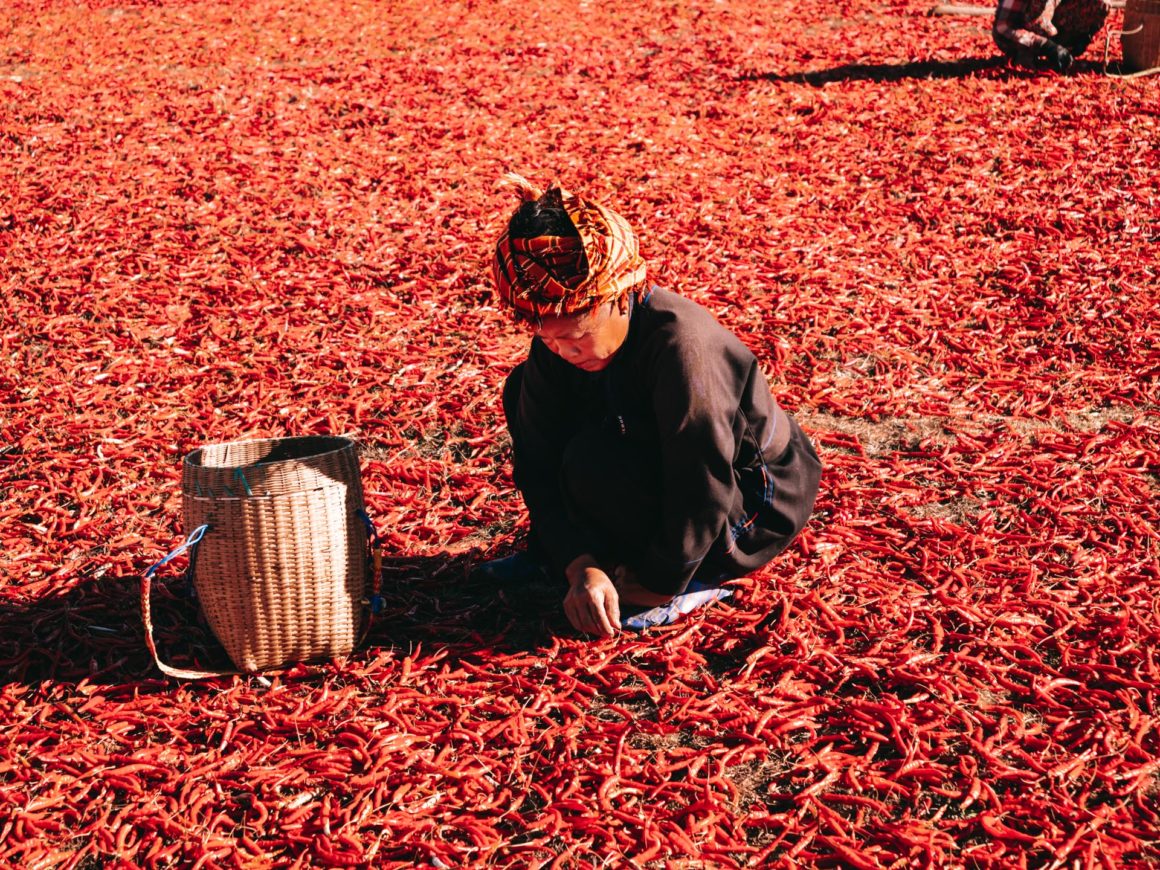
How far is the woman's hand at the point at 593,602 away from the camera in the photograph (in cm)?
327

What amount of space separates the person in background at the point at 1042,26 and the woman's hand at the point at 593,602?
836 cm

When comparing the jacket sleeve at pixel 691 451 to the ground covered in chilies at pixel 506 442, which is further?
the jacket sleeve at pixel 691 451

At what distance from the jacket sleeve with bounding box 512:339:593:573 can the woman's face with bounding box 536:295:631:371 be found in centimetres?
24

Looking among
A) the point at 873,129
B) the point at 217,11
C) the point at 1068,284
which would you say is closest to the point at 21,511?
the point at 1068,284

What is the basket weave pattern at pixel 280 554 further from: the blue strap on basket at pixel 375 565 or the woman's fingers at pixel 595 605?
the woman's fingers at pixel 595 605

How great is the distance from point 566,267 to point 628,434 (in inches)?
23.6

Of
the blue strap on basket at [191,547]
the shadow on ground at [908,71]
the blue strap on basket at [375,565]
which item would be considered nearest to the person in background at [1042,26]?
the shadow on ground at [908,71]

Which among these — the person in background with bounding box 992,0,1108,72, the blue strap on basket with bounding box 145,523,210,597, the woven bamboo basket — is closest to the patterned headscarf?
the blue strap on basket with bounding box 145,523,210,597

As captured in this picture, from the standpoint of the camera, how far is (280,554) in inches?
127

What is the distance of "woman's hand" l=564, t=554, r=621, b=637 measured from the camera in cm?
327

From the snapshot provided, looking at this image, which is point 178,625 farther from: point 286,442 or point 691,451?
point 691,451

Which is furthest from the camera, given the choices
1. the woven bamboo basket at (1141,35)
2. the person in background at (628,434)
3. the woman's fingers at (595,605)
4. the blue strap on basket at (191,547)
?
the woven bamboo basket at (1141,35)

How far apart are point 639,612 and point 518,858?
104 centimetres

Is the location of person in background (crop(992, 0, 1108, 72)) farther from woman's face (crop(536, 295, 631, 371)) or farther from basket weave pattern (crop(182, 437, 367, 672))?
basket weave pattern (crop(182, 437, 367, 672))
